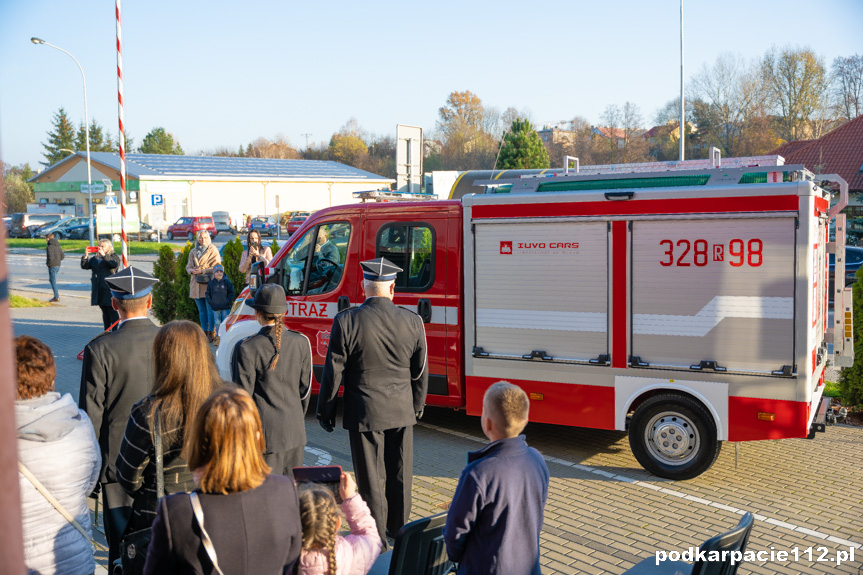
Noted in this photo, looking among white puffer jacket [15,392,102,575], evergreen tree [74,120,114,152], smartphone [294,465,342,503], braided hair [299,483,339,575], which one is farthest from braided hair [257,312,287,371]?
evergreen tree [74,120,114,152]

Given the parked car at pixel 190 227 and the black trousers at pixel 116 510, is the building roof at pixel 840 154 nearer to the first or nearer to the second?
the parked car at pixel 190 227

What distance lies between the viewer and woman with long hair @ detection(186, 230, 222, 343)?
13.2 metres

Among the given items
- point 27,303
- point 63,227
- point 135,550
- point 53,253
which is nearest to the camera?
point 135,550

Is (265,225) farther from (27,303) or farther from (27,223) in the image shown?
(27,303)

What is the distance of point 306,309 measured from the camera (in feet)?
28.0

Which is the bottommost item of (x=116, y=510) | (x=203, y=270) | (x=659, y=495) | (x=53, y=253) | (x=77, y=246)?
(x=659, y=495)

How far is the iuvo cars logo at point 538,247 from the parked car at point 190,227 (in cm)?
4496

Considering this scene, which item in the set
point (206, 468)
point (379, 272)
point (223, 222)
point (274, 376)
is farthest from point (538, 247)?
point (223, 222)

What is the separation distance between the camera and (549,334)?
7129 millimetres

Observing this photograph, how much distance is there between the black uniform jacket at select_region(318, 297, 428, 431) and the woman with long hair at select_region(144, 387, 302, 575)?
2.57 metres

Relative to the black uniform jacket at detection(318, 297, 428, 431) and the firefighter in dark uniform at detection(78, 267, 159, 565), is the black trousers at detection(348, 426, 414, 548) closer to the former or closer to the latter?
the black uniform jacket at detection(318, 297, 428, 431)

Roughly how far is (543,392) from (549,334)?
0.57 metres

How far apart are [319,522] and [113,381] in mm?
1875

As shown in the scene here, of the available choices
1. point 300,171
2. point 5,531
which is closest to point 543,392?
point 5,531
